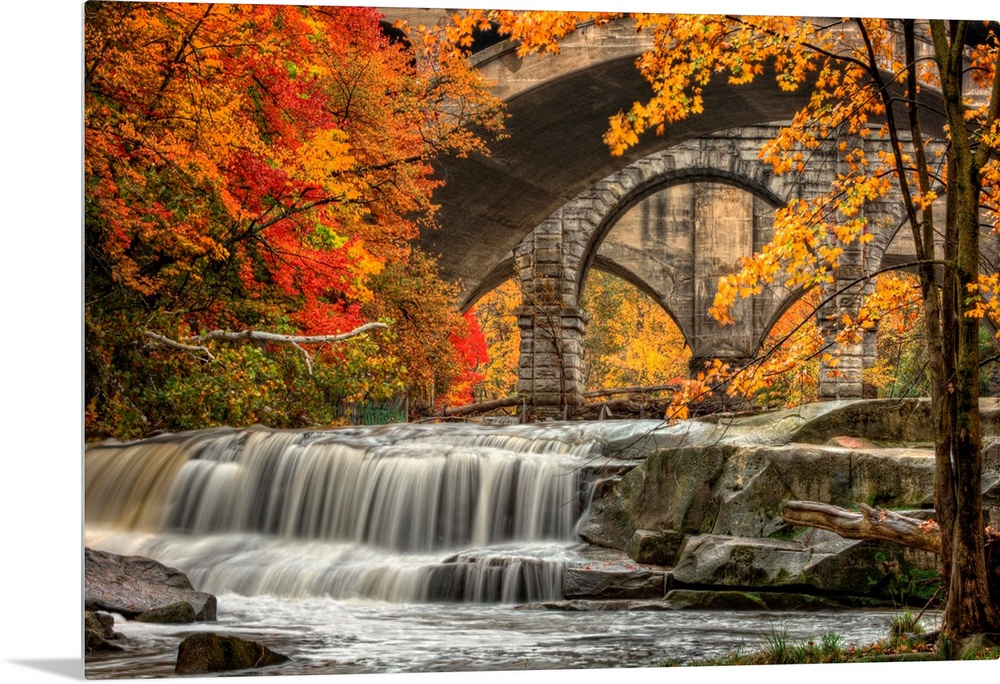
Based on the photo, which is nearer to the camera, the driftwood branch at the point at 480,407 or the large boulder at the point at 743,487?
the large boulder at the point at 743,487

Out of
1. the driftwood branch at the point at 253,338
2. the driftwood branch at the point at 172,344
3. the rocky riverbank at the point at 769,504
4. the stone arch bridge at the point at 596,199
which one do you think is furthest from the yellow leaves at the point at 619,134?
the driftwood branch at the point at 172,344

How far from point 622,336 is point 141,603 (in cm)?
1546

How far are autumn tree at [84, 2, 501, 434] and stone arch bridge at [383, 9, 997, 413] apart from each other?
630mm

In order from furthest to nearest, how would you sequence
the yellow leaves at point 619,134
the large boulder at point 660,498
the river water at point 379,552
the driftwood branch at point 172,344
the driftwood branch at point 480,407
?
the yellow leaves at point 619,134, the driftwood branch at point 480,407, the large boulder at point 660,498, the driftwood branch at point 172,344, the river water at point 379,552

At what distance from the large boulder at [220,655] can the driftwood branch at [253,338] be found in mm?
1702

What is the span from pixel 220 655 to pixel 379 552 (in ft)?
5.10

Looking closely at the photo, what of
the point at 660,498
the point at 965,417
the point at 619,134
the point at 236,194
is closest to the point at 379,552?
the point at 660,498

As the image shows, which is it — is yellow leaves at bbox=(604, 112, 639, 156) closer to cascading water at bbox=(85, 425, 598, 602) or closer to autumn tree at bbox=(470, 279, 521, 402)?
cascading water at bbox=(85, 425, 598, 602)

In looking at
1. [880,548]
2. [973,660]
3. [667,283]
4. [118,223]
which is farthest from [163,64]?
[667,283]

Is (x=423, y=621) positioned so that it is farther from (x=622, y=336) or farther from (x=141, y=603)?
(x=622, y=336)

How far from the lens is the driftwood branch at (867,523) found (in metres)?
7.06

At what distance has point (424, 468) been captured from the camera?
813cm

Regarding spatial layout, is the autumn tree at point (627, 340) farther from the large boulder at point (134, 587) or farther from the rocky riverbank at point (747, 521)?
the large boulder at point (134, 587)

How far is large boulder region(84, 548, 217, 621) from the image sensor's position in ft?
21.2
